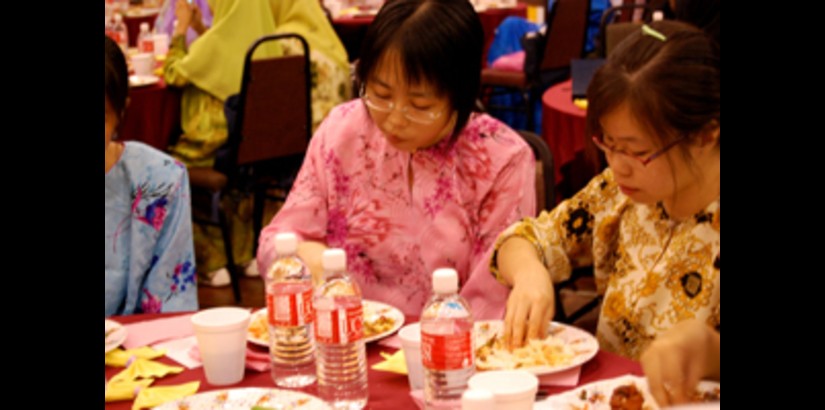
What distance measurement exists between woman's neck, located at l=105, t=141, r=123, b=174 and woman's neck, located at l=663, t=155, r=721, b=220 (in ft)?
3.99

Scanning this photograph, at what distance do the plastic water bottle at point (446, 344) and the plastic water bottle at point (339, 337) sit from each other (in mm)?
123

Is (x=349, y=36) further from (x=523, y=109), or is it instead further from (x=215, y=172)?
(x=215, y=172)

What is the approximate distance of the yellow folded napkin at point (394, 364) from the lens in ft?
5.54

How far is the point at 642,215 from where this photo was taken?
1.95 m

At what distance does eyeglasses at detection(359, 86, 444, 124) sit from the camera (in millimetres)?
2135

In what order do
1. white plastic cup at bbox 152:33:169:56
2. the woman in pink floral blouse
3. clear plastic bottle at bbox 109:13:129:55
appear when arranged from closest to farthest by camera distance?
the woman in pink floral blouse, white plastic cup at bbox 152:33:169:56, clear plastic bottle at bbox 109:13:129:55

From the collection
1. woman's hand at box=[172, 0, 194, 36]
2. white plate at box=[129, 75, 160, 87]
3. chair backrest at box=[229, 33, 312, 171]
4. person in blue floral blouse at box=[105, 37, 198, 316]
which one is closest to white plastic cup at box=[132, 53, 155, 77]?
white plate at box=[129, 75, 160, 87]

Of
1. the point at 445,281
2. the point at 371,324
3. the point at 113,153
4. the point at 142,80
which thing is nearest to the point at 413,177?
the point at 371,324

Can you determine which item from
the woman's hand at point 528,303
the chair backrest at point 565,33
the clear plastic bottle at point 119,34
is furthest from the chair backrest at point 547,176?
the clear plastic bottle at point 119,34

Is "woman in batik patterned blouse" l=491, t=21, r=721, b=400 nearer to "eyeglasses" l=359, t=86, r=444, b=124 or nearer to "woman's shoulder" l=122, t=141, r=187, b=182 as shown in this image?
"eyeglasses" l=359, t=86, r=444, b=124

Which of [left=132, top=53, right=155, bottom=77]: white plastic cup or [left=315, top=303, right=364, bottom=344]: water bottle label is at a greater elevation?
[left=315, top=303, right=364, bottom=344]: water bottle label

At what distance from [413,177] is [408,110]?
24 cm
